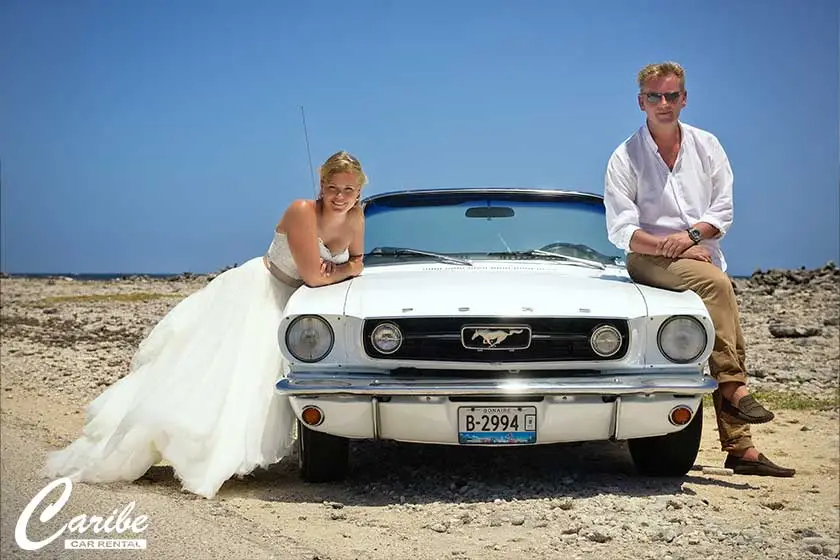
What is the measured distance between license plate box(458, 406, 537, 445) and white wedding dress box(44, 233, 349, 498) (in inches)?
38.9

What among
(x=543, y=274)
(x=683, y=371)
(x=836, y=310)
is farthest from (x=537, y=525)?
(x=836, y=310)

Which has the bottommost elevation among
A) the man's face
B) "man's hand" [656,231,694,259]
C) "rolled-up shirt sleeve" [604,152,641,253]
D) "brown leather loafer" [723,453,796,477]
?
"brown leather loafer" [723,453,796,477]

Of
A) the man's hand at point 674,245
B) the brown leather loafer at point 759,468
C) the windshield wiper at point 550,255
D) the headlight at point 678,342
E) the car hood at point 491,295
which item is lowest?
the brown leather loafer at point 759,468

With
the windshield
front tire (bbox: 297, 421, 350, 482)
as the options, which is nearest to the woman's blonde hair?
the windshield

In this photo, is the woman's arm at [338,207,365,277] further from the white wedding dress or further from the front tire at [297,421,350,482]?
the front tire at [297,421,350,482]

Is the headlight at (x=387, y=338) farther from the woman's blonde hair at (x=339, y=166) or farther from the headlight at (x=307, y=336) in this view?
the woman's blonde hair at (x=339, y=166)

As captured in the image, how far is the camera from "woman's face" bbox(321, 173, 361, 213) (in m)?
4.66

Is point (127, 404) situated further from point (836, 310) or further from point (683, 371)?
point (836, 310)

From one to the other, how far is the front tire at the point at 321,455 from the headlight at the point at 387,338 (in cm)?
55

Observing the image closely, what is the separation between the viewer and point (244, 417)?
424 cm

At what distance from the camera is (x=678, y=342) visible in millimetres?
4051

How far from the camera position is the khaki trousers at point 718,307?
436cm

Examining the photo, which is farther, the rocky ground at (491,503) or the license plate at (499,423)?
the license plate at (499,423)

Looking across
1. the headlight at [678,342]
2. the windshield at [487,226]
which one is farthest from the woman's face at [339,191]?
the headlight at [678,342]
